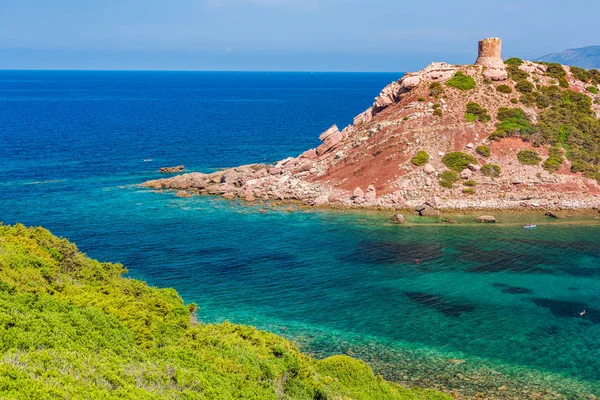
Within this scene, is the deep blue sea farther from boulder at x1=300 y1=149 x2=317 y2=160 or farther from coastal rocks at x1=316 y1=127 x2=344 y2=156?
coastal rocks at x1=316 y1=127 x2=344 y2=156

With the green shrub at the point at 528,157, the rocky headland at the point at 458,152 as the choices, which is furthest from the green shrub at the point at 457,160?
the green shrub at the point at 528,157

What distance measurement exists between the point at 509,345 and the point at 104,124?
448ft

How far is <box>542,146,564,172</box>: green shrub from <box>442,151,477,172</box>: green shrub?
9.81m

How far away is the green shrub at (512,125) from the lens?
267 ft

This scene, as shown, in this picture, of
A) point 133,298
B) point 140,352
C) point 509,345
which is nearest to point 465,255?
point 509,345

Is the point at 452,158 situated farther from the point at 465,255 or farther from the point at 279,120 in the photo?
the point at 279,120

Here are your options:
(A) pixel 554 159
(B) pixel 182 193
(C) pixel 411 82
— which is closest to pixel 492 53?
(C) pixel 411 82

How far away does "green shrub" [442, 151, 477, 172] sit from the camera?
3039 inches

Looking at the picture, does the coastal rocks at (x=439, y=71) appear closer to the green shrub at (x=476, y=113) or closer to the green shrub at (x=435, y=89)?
the green shrub at (x=435, y=89)

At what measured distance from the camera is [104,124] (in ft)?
501

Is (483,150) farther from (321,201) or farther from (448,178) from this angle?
(321,201)

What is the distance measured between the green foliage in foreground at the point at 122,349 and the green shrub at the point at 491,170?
2008 inches

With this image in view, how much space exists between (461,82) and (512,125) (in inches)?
461

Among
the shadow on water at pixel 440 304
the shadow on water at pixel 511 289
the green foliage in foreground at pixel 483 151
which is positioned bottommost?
the shadow on water at pixel 440 304
